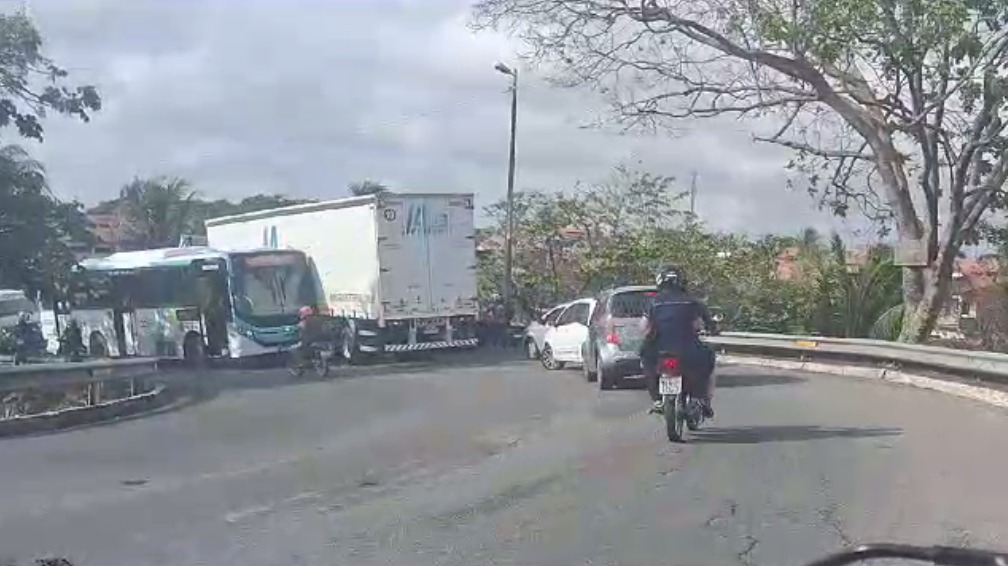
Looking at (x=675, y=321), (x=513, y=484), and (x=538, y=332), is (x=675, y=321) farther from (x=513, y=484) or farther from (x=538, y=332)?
(x=538, y=332)

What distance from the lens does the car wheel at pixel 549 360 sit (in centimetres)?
2692

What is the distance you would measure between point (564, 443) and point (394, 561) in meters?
6.12

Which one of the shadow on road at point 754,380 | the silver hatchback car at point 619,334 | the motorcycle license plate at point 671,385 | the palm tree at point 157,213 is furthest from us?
the palm tree at point 157,213

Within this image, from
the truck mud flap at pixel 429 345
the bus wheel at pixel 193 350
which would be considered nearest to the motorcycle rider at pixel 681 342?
the truck mud flap at pixel 429 345

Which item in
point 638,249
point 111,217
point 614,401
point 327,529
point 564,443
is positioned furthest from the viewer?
point 111,217

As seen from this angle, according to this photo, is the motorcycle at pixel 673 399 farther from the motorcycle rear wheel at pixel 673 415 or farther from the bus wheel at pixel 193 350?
the bus wheel at pixel 193 350

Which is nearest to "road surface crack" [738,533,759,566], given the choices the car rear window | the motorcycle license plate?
the motorcycle license plate

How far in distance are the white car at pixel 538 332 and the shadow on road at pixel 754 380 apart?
482 cm

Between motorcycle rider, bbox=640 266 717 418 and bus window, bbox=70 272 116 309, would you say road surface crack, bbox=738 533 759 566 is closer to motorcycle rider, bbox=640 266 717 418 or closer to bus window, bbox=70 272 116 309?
motorcycle rider, bbox=640 266 717 418

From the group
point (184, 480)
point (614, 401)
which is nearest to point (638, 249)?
point (614, 401)

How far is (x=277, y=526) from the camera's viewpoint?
9.19 metres

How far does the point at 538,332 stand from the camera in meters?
28.5

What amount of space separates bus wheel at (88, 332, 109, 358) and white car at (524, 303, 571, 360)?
12656 millimetres

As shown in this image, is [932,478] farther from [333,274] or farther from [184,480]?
[333,274]
